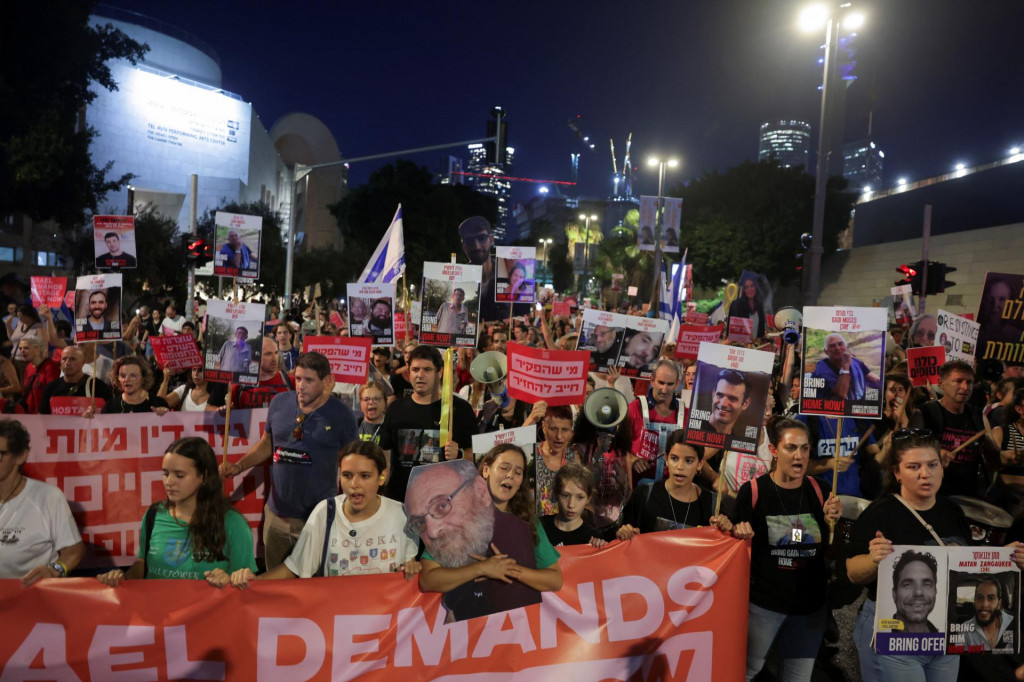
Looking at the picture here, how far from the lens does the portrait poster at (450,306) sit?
7.68 m

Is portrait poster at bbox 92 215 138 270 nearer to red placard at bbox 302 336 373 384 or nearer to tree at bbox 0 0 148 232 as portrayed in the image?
red placard at bbox 302 336 373 384

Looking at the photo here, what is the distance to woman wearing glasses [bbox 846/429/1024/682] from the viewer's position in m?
3.59

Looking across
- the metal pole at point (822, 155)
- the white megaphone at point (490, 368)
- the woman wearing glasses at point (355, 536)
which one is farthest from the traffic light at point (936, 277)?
the woman wearing glasses at point (355, 536)

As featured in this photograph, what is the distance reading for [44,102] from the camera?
2070cm

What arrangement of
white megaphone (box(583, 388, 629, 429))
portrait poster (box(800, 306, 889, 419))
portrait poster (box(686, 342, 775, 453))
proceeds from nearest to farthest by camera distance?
portrait poster (box(686, 342, 775, 453)) → portrait poster (box(800, 306, 889, 419)) → white megaphone (box(583, 388, 629, 429))

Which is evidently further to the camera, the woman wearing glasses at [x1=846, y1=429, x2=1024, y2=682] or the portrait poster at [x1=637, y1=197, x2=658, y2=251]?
the portrait poster at [x1=637, y1=197, x2=658, y2=251]


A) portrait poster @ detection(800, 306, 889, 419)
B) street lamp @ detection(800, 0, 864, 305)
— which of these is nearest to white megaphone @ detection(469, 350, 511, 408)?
portrait poster @ detection(800, 306, 889, 419)

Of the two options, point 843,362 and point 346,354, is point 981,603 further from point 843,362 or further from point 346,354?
point 346,354

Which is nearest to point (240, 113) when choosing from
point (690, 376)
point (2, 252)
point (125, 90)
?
point (125, 90)

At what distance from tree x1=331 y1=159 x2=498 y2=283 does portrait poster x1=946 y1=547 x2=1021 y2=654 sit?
1824 inches

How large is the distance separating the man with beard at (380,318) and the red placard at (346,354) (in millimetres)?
1560

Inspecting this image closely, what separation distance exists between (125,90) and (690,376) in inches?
2319

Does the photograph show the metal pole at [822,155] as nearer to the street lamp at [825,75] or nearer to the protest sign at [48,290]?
the street lamp at [825,75]

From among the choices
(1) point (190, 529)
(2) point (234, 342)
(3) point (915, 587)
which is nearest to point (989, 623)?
(3) point (915, 587)
